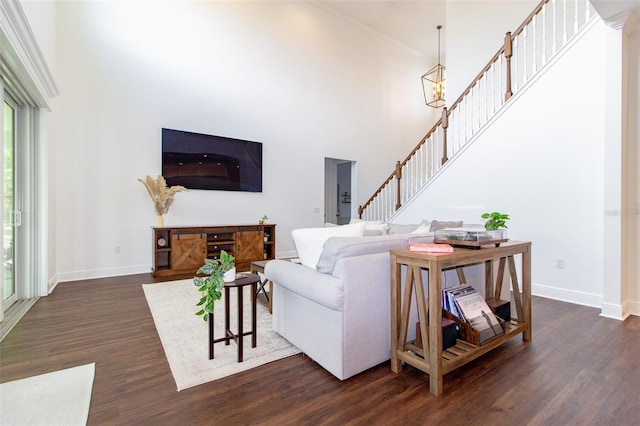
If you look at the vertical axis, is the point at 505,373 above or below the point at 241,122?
below

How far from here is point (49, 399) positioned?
1.72 metres

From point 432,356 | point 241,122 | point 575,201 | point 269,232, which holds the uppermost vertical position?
point 241,122

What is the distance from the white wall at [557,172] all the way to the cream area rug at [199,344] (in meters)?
3.33

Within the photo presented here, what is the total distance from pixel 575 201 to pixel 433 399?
3113 mm

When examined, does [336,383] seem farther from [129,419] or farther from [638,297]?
[638,297]

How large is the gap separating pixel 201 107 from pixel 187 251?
8.48 ft

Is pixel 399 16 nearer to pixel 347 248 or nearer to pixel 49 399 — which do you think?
pixel 347 248

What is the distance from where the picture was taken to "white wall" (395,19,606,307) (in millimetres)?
3389

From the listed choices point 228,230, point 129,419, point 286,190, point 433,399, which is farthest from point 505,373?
point 286,190

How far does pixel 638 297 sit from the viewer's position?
3145 millimetres

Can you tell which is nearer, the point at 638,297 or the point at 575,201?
the point at 638,297

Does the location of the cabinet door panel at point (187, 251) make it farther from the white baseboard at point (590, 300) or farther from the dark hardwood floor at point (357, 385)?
the white baseboard at point (590, 300)

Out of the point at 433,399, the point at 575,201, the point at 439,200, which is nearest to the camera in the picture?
the point at 433,399

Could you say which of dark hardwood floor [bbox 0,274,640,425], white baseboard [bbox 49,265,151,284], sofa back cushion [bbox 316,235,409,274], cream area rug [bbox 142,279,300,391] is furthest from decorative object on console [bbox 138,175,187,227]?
sofa back cushion [bbox 316,235,409,274]
